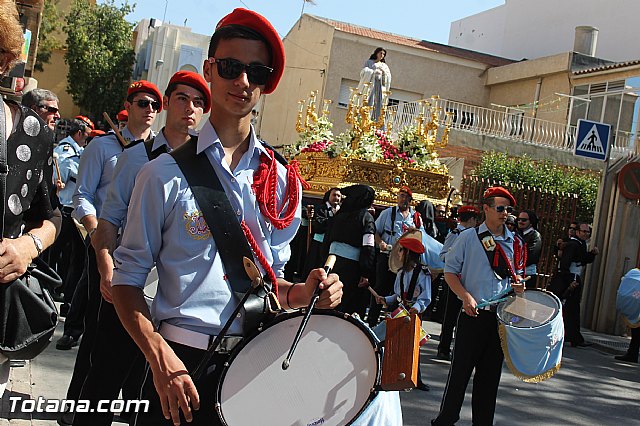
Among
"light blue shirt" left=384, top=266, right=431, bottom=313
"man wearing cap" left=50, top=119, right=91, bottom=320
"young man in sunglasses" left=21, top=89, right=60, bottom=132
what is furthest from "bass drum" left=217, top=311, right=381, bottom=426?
"light blue shirt" left=384, top=266, right=431, bottom=313

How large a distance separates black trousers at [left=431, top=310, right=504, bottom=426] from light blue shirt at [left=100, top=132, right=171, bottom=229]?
3.13 m

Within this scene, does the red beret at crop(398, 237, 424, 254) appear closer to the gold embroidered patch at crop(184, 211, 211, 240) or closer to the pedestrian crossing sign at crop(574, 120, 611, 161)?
the gold embroidered patch at crop(184, 211, 211, 240)

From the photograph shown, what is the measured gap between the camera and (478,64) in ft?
123

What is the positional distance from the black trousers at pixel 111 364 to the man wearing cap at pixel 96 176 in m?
0.71

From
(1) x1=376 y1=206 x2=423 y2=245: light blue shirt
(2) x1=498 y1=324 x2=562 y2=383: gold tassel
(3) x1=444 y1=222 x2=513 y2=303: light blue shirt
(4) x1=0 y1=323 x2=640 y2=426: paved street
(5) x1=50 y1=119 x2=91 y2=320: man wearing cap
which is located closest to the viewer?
(4) x1=0 y1=323 x2=640 y2=426: paved street

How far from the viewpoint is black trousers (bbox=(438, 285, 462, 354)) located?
1101 cm

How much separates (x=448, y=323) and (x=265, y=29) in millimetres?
8629

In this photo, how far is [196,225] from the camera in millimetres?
2824

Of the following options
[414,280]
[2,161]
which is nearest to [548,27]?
[414,280]

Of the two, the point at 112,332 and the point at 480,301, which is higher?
the point at 480,301

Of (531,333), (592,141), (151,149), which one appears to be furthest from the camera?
(592,141)

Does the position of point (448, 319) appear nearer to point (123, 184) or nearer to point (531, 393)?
point (531, 393)

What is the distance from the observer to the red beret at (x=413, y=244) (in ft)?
31.4

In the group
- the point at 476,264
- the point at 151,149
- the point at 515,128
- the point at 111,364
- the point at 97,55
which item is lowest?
the point at 111,364
